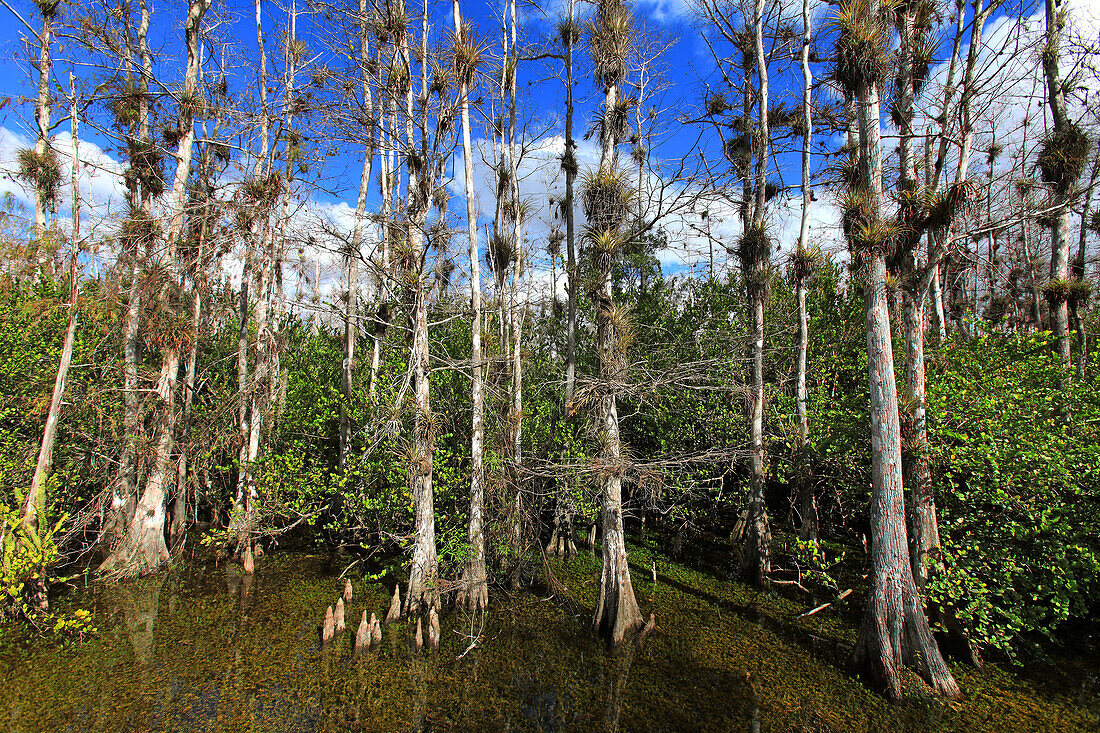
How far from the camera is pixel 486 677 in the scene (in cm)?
704

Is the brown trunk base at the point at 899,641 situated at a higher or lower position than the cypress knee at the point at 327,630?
higher

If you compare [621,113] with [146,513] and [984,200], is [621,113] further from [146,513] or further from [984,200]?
[146,513]

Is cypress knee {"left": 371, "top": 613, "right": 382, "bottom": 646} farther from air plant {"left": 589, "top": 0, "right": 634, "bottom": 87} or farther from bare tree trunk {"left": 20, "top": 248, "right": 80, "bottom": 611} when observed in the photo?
air plant {"left": 589, "top": 0, "right": 634, "bottom": 87}

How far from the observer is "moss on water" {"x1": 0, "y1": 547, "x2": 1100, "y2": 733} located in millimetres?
5883

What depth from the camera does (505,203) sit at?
492 inches

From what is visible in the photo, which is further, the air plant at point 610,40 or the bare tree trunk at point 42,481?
the air plant at point 610,40

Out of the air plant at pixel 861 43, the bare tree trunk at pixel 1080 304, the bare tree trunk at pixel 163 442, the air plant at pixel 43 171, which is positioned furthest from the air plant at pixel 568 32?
the air plant at pixel 43 171

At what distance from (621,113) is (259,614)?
1065 centimetres

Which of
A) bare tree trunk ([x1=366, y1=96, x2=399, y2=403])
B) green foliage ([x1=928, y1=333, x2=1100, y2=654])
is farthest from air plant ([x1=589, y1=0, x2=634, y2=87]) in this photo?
green foliage ([x1=928, y1=333, x2=1100, y2=654])

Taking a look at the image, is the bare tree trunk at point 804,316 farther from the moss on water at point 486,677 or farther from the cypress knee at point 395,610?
the cypress knee at point 395,610

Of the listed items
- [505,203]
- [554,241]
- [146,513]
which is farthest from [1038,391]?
[146,513]

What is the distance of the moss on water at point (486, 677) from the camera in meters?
5.88

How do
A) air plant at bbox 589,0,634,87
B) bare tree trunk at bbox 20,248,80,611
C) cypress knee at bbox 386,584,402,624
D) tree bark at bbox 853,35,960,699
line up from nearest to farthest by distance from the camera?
tree bark at bbox 853,35,960,699
bare tree trunk at bbox 20,248,80,611
cypress knee at bbox 386,584,402,624
air plant at bbox 589,0,634,87

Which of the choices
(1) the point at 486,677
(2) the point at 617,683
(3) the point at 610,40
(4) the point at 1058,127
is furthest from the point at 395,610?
(4) the point at 1058,127
